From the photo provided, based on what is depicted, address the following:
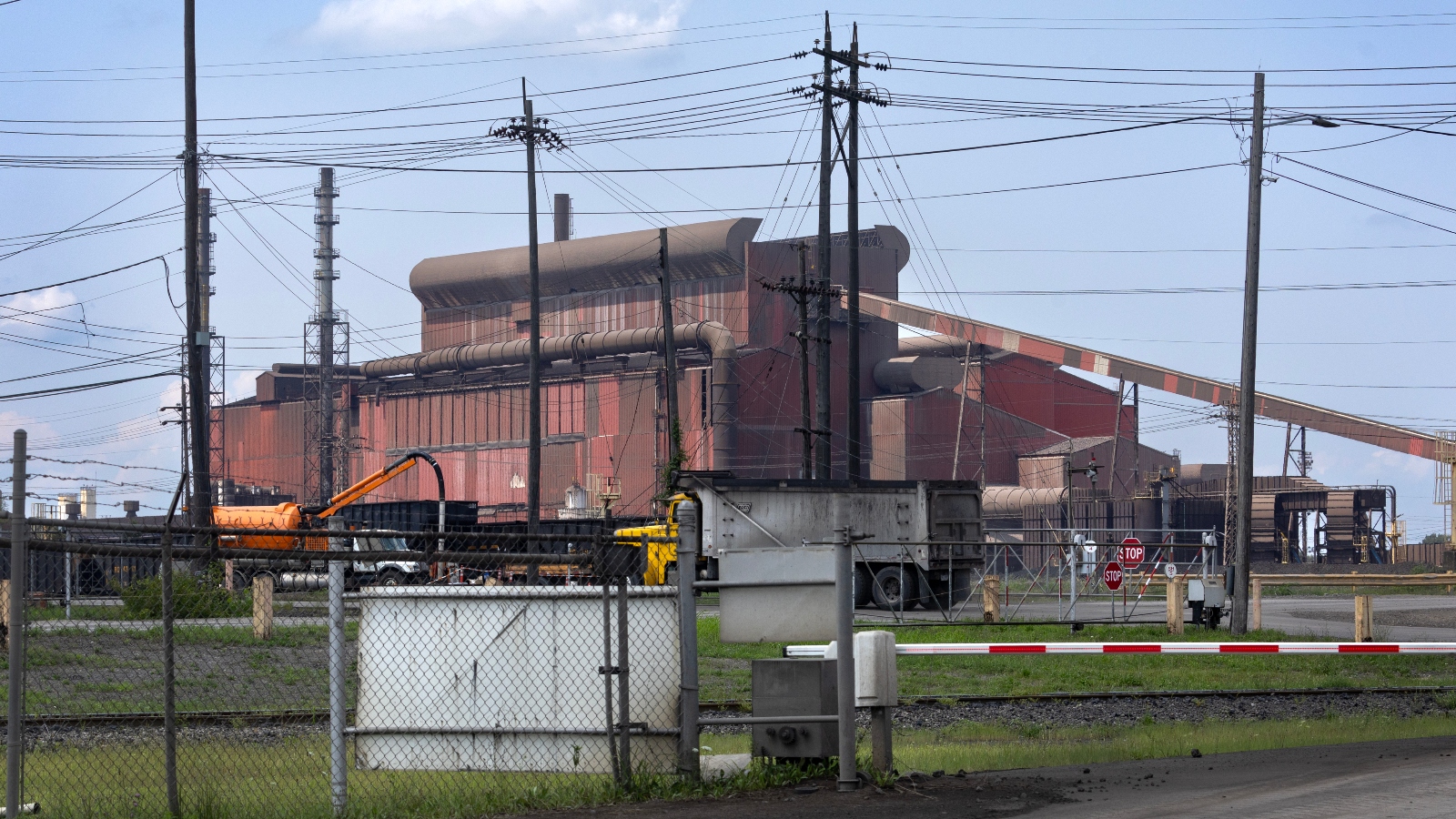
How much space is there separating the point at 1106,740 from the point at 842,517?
17.2 m

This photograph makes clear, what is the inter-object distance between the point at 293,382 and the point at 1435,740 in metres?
86.1

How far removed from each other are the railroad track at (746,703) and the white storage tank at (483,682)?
3.81 metres

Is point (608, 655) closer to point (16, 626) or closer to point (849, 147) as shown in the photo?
point (16, 626)

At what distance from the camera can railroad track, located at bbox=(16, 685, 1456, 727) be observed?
41.1 feet

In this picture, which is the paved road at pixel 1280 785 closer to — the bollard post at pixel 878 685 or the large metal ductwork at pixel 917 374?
the bollard post at pixel 878 685

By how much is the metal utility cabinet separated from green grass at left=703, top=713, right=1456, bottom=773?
15222 mm

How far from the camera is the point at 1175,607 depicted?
23.9 metres

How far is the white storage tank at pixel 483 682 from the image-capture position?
26.3 ft

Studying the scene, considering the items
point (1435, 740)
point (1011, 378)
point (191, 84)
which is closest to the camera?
point (1435, 740)

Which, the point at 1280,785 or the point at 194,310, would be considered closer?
the point at 1280,785

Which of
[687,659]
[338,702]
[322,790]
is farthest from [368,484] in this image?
[338,702]

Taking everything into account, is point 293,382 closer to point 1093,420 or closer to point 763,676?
point 1093,420

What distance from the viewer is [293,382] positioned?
89.6 m

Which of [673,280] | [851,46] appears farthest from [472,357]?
[851,46]
